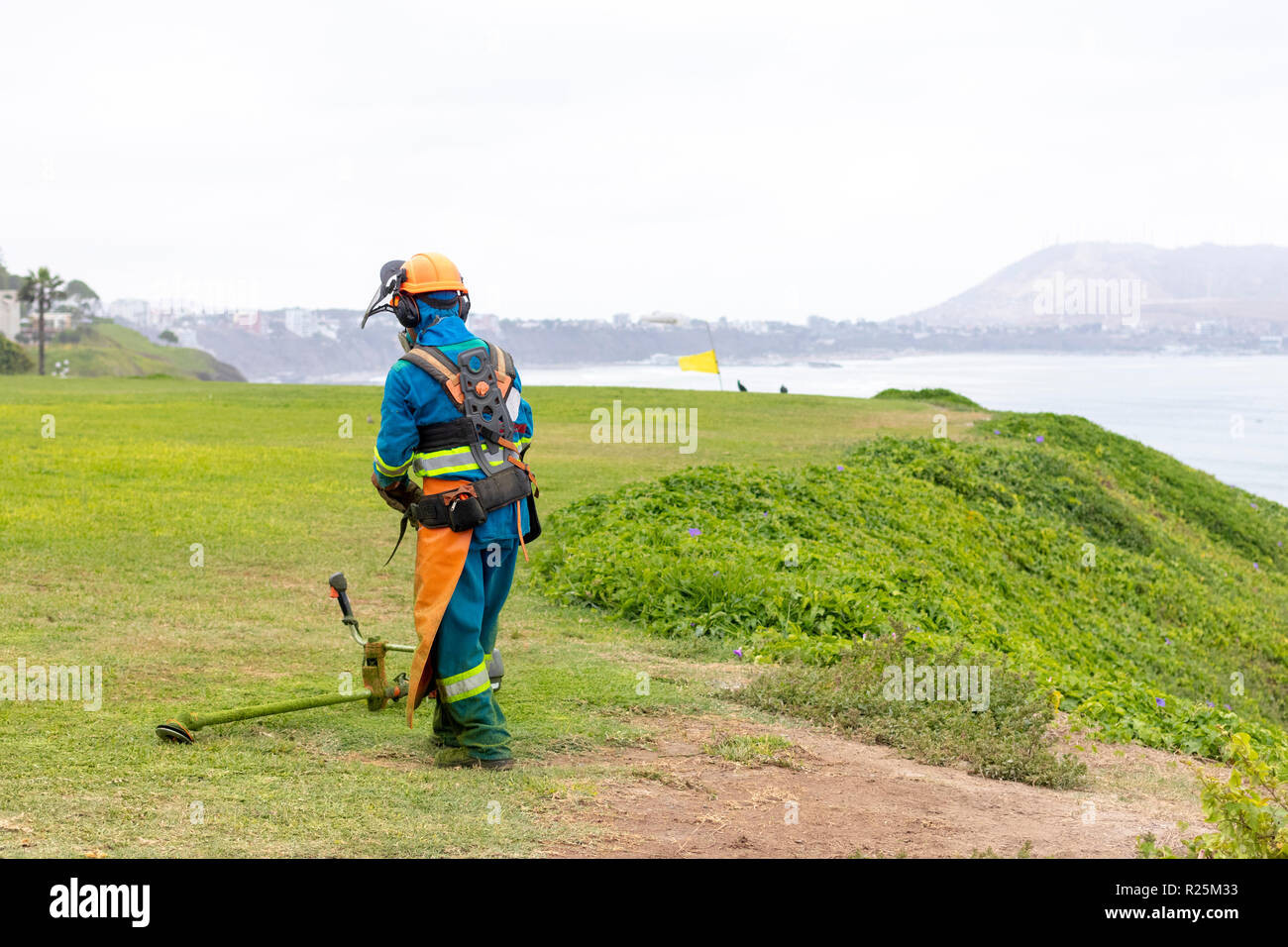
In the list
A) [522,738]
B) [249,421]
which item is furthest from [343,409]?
[522,738]

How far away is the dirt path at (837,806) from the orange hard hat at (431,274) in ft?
8.79

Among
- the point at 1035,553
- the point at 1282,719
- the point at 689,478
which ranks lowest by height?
the point at 1282,719

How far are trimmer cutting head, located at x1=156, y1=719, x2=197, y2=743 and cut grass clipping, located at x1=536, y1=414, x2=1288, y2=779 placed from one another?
375 centimetres

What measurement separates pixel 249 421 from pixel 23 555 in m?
16.1

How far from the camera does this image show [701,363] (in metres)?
30.8

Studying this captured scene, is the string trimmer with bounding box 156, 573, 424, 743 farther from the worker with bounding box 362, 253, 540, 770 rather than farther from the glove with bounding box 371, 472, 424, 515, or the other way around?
the glove with bounding box 371, 472, 424, 515

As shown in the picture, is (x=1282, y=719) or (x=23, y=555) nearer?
(x=23, y=555)

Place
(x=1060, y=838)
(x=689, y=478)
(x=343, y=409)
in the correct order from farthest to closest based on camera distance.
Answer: (x=343, y=409), (x=689, y=478), (x=1060, y=838)

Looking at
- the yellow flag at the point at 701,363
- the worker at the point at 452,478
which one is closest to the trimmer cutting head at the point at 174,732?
the worker at the point at 452,478

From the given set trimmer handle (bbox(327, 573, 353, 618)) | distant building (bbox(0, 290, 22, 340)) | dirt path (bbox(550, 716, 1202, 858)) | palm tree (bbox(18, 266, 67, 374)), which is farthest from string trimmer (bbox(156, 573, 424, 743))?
distant building (bbox(0, 290, 22, 340))

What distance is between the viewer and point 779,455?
22562mm

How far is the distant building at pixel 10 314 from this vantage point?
11394 cm

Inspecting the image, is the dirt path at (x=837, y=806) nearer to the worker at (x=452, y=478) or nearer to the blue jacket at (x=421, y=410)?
the worker at (x=452, y=478)
